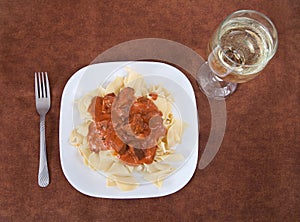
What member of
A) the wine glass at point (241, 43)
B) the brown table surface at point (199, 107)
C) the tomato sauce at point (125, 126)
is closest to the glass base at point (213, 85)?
the brown table surface at point (199, 107)

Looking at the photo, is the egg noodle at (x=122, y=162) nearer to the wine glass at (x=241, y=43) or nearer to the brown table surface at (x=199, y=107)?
the brown table surface at (x=199, y=107)

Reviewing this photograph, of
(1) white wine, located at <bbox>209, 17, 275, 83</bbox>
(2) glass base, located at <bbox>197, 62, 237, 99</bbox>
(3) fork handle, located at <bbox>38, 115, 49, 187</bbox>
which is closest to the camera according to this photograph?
(1) white wine, located at <bbox>209, 17, 275, 83</bbox>

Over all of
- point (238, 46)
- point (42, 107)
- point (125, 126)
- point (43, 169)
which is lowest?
point (43, 169)

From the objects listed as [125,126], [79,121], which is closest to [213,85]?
[125,126]

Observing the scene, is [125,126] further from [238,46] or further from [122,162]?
[238,46]

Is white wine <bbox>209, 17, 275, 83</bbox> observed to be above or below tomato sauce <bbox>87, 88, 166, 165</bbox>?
above

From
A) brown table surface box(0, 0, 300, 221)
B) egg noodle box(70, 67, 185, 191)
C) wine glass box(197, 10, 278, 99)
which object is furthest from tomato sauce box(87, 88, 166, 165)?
wine glass box(197, 10, 278, 99)

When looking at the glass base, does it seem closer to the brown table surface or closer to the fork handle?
the brown table surface
